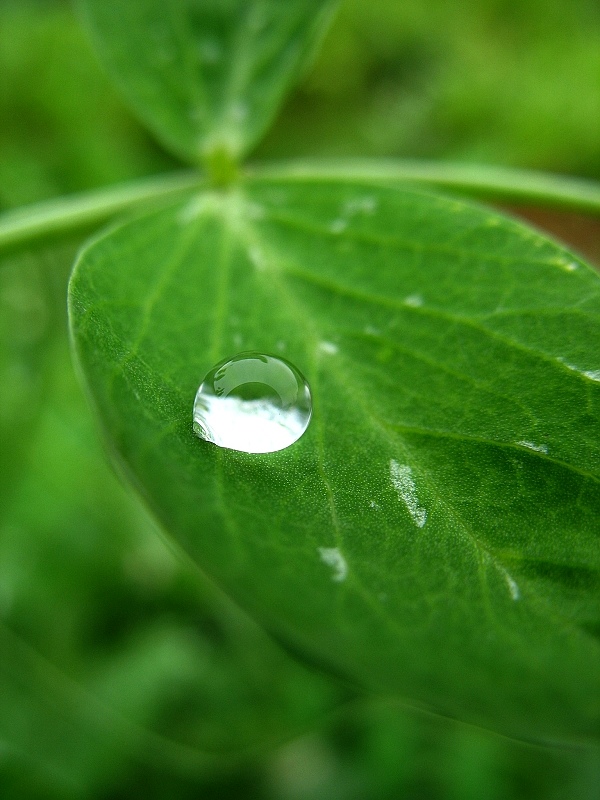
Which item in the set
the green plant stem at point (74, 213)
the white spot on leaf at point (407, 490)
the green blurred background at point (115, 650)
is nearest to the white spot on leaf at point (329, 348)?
the white spot on leaf at point (407, 490)

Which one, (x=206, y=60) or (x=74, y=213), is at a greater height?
(x=206, y=60)

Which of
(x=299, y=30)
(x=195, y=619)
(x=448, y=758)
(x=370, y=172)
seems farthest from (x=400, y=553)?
(x=195, y=619)

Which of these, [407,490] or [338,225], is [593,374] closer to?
[407,490]

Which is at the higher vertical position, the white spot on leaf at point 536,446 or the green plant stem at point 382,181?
the green plant stem at point 382,181

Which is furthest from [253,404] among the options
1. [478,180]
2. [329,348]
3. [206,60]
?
[206,60]

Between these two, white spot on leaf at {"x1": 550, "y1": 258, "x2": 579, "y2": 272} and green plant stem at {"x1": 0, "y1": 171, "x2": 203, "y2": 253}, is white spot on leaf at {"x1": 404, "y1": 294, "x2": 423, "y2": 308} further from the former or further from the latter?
green plant stem at {"x1": 0, "y1": 171, "x2": 203, "y2": 253}

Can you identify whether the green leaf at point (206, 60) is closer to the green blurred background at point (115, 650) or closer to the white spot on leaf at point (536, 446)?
the green blurred background at point (115, 650)
